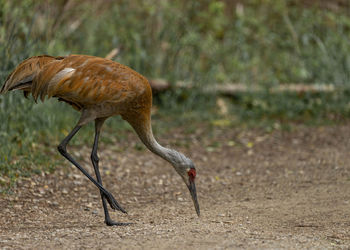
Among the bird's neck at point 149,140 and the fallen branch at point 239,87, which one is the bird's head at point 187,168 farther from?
the fallen branch at point 239,87

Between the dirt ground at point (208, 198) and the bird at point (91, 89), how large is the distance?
0.48m

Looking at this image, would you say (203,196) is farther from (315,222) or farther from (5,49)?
(5,49)

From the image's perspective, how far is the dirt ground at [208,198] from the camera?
14.4 ft

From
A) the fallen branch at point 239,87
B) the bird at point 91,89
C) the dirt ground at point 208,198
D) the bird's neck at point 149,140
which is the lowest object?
the dirt ground at point 208,198

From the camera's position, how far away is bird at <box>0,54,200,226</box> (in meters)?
5.28

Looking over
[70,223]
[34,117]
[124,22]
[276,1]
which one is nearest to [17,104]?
[34,117]

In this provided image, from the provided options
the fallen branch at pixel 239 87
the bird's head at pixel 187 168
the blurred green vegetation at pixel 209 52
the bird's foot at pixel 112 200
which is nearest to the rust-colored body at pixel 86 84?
the bird's head at pixel 187 168

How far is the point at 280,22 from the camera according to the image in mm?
13047

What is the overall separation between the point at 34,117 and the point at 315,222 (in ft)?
12.8

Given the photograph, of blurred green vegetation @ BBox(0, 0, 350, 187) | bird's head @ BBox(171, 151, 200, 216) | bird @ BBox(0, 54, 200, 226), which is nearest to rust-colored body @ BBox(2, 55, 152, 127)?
bird @ BBox(0, 54, 200, 226)

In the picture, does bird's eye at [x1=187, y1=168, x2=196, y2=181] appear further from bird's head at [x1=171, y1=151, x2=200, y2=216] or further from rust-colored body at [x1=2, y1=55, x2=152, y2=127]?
rust-colored body at [x1=2, y1=55, x2=152, y2=127]

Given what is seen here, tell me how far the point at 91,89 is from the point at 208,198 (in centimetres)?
194

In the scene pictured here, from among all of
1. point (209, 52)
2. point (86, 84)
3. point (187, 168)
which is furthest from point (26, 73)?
point (209, 52)

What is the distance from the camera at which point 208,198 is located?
20.7 ft
